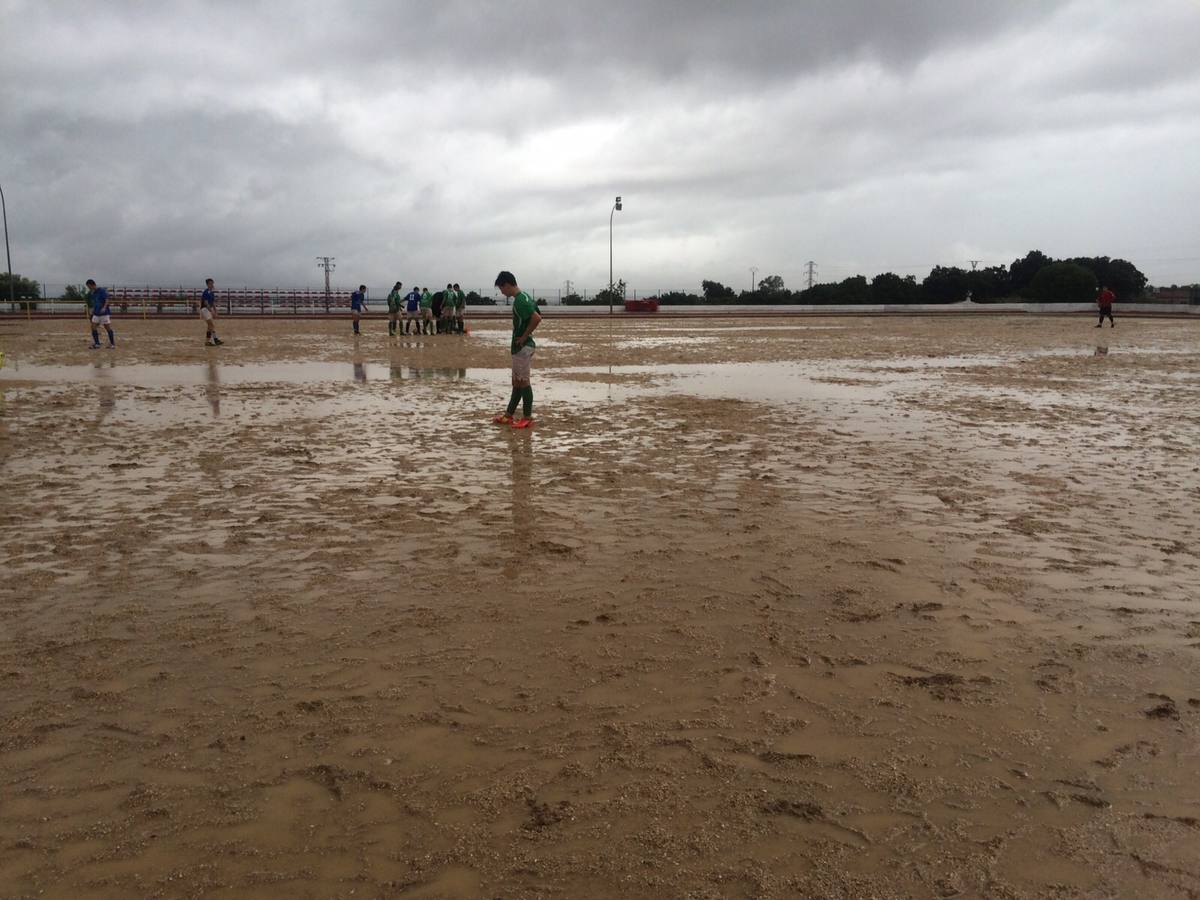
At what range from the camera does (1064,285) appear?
280 ft

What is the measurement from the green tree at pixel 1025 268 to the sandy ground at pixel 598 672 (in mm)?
106213

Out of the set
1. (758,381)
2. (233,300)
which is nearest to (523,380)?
(758,381)

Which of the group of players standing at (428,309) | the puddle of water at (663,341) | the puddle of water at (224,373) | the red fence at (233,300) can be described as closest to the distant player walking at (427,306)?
the group of players standing at (428,309)

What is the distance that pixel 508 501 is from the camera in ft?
21.2

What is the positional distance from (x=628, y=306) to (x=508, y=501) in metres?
60.4

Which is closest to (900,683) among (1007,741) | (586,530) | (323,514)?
(1007,741)

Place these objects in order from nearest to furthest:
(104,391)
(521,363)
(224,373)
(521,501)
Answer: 1. (521,501)
2. (521,363)
3. (104,391)
4. (224,373)

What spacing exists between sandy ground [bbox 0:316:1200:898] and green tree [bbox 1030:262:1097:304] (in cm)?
8748

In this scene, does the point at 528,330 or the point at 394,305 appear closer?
the point at 528,330

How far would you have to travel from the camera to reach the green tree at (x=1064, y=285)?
82.9 m

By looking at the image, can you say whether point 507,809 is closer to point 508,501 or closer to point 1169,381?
point 508,501

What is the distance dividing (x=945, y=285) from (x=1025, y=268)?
19432 mm

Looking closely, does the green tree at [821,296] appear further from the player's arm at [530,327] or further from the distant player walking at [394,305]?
the player's arm at [530,327]

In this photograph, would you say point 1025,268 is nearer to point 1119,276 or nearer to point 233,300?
point 1119,276
